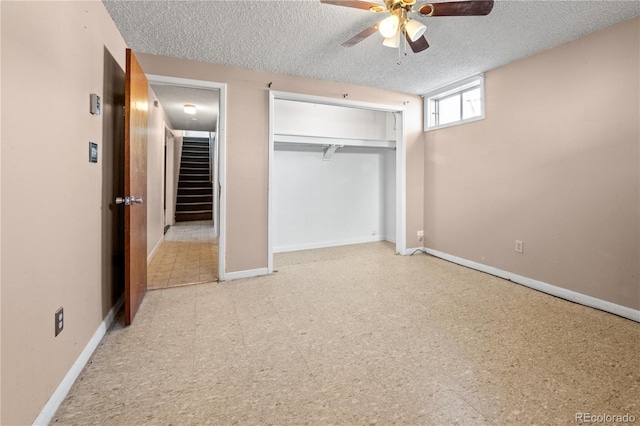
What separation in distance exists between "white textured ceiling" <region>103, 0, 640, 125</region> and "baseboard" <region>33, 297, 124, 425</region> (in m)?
2.23

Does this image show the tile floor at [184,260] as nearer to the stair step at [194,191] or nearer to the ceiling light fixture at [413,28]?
the stair step at [194,191]

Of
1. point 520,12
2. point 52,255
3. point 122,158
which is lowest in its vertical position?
point 52,255

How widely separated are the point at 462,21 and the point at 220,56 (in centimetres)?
217

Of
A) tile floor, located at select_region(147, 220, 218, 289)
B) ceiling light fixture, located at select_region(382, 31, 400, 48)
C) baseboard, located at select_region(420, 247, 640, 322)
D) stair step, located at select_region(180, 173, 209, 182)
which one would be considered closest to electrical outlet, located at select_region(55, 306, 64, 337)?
tile floor, located at select_region(147, 220, 218, 289)

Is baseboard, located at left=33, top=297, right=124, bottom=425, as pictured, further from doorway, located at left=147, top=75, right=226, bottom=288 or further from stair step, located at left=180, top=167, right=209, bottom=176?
stair step, located at left=180, top=167, right=209, bottom=176

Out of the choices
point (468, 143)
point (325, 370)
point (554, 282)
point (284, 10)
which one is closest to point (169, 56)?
point (284, 10)

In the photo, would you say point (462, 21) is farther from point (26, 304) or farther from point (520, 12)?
point (26, 304)

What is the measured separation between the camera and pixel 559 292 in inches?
108


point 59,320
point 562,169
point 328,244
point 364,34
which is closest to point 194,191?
point 328,244

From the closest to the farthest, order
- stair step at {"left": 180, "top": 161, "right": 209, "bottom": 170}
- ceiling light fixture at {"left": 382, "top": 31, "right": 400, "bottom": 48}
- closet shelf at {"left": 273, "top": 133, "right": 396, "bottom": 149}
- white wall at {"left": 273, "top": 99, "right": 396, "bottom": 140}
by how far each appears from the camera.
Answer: ceiling light fixture at {"left": 382, "top": 31, "right": 400, "bottom": 48}, closet shelf at {"left": 273, "top": 133, "right": 396, "bottom": 149}, white wall at {"left": 273, "top": 99, "right": 396, "bottom": 140}, stair step at {"left": 180, "top": 161, "right": 209, "bottom": 170}

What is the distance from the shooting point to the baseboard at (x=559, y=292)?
2305 mm

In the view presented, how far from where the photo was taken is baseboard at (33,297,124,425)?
124 cm

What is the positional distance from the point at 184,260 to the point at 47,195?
2.94 metres

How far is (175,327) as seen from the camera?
7.00ft
